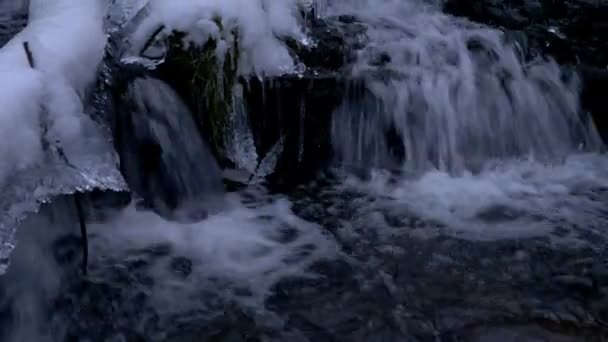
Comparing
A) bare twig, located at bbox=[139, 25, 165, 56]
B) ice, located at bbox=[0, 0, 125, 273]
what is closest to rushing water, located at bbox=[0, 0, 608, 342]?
bare twig, located at bbox=[139, 25, 165, 56]

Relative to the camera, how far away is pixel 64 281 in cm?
337

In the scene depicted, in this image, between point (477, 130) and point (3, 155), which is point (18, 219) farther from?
point (477, 130)

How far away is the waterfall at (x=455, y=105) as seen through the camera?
15.2ft

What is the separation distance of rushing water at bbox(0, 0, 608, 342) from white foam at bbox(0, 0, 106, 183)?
322 millimetres

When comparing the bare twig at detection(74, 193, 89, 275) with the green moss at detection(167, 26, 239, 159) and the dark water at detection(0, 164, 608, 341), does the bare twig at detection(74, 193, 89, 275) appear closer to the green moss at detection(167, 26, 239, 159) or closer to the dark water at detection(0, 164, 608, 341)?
the dark water at detection(0, 164, 608, 341)

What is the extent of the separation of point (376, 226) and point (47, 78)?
2.02 meters

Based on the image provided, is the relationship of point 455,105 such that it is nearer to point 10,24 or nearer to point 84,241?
point 84,241

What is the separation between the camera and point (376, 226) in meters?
3.98

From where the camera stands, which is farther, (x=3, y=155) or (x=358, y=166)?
(x=358, y=166)

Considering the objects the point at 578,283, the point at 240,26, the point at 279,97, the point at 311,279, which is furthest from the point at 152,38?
the point at 578,283

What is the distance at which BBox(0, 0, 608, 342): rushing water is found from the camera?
3174mm

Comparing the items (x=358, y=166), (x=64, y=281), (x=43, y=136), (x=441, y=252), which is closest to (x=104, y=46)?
(x=43, y=136)

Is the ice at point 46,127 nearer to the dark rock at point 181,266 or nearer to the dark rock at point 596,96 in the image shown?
the dark rock at point 181,266

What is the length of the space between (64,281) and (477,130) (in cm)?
302
